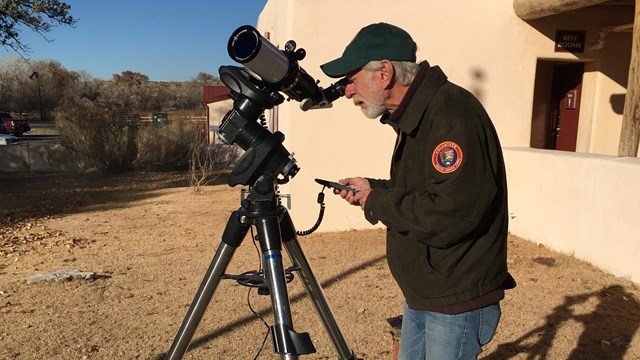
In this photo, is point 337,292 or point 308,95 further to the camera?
point 337,292

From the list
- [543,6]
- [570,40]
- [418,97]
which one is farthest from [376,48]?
[570,40]

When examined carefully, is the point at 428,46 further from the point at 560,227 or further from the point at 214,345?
the point at 214,345

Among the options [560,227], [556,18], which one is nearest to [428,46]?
[556,18]

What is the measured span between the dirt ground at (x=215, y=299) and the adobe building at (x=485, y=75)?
1.56 ft

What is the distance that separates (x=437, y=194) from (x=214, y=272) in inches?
33.2

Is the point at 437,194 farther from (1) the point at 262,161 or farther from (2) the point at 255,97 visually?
(2) the point at 255,97

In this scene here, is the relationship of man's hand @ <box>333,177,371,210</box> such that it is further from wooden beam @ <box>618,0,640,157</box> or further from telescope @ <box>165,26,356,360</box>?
wooden beam @ <box>618,0,640,157</box>

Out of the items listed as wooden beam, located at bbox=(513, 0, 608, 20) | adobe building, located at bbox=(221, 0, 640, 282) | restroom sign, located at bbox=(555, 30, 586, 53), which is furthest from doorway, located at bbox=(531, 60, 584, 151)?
wooden beam, located at bbox=(513, 0, 608, 20)

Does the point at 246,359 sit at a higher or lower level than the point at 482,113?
lower

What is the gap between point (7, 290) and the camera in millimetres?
4270

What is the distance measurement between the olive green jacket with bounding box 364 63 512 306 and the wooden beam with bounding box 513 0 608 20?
213 inches

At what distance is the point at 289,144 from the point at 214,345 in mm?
3418

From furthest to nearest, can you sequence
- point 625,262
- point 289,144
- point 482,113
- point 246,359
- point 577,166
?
point 289,144 < point 577,166 < point 625,262 < point 246,359 < point 482,113

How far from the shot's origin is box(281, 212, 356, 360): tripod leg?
5.90 ft
